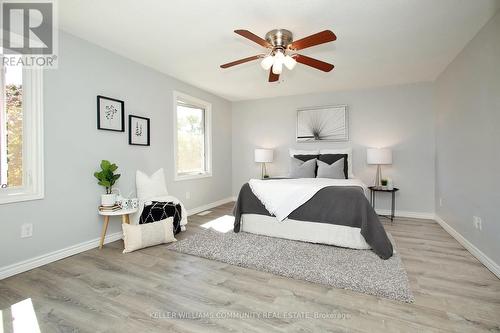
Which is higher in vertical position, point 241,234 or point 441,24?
point 441,24

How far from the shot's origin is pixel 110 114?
3.10 m

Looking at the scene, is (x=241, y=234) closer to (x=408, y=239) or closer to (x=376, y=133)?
(x=408, y=239)

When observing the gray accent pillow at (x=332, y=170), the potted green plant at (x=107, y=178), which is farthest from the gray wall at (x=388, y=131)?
the potted green plant at (x=107, y=178)

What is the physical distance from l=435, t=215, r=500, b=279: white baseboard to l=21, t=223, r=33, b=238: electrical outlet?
427cm

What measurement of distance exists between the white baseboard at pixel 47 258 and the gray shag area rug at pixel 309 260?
2.98 ft

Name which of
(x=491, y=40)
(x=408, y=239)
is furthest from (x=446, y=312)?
(x=491, y=40)

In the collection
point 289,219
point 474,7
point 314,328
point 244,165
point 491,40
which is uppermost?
point 474,7

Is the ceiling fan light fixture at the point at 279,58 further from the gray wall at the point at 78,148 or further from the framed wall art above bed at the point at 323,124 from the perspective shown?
the framed wall art above bed at the point at 323,124

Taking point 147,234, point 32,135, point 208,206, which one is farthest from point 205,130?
point 32,135

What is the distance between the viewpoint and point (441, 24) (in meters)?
2.46

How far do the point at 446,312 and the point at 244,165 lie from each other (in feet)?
14.8

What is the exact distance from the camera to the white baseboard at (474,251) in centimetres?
225

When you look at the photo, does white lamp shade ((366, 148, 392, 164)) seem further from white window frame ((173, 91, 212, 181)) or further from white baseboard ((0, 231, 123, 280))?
white baseboard ((0, 231, 123, 280))

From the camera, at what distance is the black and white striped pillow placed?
10.3ft
